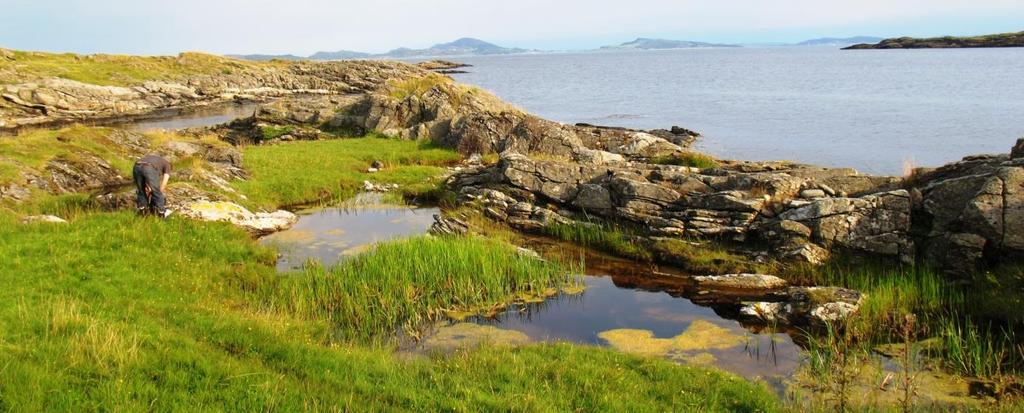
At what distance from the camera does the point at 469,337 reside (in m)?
15.4

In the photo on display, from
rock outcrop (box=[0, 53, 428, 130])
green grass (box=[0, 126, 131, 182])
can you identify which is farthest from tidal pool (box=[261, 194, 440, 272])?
rock outcrop (box=[0, 53, 428, 130])

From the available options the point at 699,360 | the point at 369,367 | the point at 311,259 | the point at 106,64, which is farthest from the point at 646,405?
the point at 106,64

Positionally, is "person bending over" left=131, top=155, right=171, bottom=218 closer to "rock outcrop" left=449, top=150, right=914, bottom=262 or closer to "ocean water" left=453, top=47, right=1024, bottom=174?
"rock outcrop" left=449, top=150, right=914, bottom=262

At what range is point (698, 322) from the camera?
55.0 feet

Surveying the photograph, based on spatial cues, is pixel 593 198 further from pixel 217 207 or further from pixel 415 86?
pixel 415 86

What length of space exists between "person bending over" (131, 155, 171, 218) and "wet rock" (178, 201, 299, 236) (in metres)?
1.43

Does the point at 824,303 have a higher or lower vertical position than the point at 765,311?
higher

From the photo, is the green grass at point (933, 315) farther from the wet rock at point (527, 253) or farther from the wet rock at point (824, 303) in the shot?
the wet rock at point (527, 253)

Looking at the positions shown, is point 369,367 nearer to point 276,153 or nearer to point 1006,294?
point 1006,294

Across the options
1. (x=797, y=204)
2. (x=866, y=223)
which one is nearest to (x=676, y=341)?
(x=866, y=223)

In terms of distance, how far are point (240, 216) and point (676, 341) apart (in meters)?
16.7

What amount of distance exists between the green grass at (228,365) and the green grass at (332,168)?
1324cm

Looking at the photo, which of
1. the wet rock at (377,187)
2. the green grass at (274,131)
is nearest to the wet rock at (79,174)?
the wet rock at (377,187)

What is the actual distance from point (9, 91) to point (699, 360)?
79.6m
